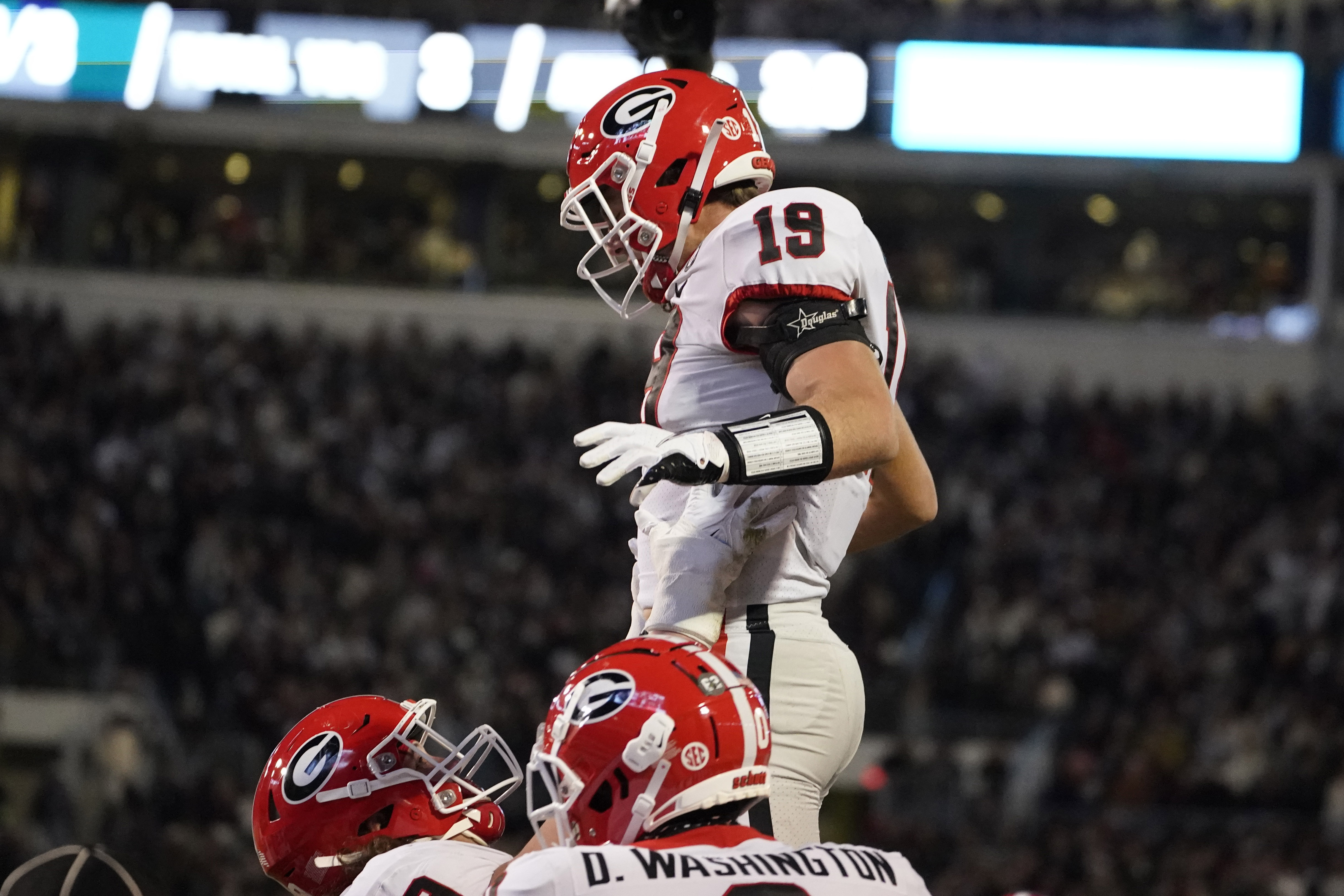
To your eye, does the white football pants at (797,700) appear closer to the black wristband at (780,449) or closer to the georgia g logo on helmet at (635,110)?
the black wristband at (780,449)

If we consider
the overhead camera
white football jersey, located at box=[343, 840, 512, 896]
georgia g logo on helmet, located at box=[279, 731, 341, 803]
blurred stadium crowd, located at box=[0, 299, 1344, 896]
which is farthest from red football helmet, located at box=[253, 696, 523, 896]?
blurred stadium crowd, located at box=[0, 299, 1344, 896]

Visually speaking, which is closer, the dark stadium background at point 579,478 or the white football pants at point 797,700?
the white football pants at point 797,700

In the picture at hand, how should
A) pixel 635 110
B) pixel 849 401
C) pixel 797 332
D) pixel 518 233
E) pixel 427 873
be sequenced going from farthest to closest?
pixel 518 233, pixel 635 110, pixel 427 873, pixel 797 332, pixel 849 401

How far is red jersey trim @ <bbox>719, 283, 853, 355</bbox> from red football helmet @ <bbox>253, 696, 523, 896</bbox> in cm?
108

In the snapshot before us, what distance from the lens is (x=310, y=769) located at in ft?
10.9

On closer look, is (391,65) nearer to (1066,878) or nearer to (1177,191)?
(1177,191)

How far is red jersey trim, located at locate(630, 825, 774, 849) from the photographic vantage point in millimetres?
2414

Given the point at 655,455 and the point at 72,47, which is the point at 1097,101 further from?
the point at 655,455

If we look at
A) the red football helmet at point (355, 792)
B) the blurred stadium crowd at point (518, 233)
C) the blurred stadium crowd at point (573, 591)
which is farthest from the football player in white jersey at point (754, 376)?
the blurred stadium crowd at point (518, 233)

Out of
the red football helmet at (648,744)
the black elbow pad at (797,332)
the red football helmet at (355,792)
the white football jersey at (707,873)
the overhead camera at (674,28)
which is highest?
the overhead camera at (674,28)

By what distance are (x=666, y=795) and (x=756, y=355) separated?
0.79 meters

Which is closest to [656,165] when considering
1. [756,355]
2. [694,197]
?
[694,197]

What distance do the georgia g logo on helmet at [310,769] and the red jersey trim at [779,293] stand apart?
130 cm

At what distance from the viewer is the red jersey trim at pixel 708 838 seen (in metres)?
2.41
